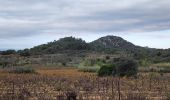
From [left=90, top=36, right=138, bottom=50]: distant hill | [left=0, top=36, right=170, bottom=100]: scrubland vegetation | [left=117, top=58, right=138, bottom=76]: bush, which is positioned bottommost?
[left=0, top=36, right=170, bottom=100]: scrubland vegetation

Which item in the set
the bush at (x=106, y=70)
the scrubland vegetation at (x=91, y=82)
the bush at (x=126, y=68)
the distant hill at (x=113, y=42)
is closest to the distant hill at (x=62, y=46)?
the scrubland vegetation at (x=91, y=82)

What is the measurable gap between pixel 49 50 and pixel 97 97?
3638 inches

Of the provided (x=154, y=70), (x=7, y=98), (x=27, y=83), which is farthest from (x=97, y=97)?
(x=154, y=70)

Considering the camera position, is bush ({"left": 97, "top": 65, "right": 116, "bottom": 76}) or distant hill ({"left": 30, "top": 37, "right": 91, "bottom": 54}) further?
distant hill ({"left": 30, "top": 37, "right": 91, "bottom": 54})

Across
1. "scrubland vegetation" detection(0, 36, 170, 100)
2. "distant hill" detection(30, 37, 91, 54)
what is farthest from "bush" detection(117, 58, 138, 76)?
"distant hill" detection(30, 37, 91, 54)

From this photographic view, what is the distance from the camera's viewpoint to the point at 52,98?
22.6 metres

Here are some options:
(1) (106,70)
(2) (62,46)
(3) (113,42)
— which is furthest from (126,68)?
(3) (113,42)

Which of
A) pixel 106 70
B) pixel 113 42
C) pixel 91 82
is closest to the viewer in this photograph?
pixel 91 82

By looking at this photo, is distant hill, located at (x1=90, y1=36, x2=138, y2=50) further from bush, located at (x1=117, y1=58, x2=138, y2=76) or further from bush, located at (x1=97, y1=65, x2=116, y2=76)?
bush, located at (x1=117, y1=58, x2=138, y2=76)

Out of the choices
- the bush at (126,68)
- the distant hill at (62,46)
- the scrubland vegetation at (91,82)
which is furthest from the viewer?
the distant hill at (62,46)

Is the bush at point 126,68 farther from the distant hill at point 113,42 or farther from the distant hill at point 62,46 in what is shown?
the distant hill at point 113,42

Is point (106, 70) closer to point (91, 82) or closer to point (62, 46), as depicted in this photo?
point (91, 82)

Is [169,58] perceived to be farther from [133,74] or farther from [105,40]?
[105,40]

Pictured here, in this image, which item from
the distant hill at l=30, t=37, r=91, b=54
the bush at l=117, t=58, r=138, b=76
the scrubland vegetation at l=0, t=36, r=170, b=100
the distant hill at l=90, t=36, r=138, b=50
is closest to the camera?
the scrubland vegetation at l=0, t=36, r=170, b=100
